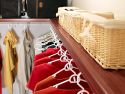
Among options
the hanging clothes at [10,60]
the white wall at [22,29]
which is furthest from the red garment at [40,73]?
the white wall at [22,29]

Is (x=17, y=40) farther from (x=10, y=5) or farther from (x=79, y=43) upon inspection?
(x=79, y=43)

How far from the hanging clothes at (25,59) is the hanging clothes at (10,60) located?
102mm

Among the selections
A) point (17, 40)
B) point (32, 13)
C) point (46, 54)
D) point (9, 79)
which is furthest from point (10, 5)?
point (46, 54)

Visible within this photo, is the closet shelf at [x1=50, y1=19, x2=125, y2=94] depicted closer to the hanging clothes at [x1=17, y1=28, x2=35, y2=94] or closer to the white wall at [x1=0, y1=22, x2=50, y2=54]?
the hanging clothes at [x1=17, y1=28, x2=35, y2=94]

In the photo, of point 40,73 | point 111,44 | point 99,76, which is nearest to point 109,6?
point 40,73

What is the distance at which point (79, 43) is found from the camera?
108 centimetres

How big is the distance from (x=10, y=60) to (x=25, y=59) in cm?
18

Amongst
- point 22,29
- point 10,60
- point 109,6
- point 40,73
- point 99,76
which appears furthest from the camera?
point 22,29

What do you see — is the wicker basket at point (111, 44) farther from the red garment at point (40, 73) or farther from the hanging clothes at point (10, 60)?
the hanging clothes at point (10, 60)

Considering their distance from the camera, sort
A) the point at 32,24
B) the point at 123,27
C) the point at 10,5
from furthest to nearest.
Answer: the point at 32,24 < the point at 10,5 < the point at 123,27

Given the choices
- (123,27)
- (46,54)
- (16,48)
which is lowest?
(16,48)

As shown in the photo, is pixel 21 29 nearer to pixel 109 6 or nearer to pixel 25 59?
pixel 25 59

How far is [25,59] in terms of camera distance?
2.62m

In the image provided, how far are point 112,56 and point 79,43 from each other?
0.37 m
